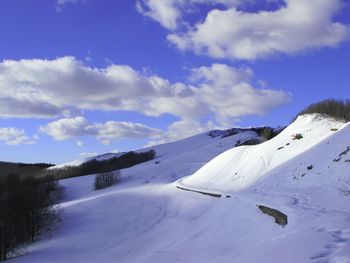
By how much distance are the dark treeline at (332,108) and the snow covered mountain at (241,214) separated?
0.93m

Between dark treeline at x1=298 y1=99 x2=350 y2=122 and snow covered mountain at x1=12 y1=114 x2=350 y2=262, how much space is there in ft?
3.04

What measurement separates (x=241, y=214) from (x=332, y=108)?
2276cm

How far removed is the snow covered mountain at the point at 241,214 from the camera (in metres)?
12.8

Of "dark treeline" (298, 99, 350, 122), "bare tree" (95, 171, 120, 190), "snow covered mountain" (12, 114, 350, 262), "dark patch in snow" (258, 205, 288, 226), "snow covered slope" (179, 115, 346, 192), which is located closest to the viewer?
"snow covered mountain" (12, 114, 350, 262)

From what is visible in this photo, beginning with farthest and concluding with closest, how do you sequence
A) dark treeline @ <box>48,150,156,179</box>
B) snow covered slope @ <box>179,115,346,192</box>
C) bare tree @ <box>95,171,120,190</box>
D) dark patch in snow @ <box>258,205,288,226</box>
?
dark treeline @ <box>48,150,156,179</box>
bare tree @ <box>95,171,120,190</box>
snow covered slope @ <box>179,115,346,192</box>
dark patch in snow @ <box>258,205,288,226</box>

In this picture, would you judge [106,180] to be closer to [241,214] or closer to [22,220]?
[22,220]

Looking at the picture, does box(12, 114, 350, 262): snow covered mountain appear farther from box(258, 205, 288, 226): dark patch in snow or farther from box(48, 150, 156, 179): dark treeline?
box(48, 150, 156, 179): dark treeline

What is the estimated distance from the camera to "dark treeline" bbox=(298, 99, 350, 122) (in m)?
40.0

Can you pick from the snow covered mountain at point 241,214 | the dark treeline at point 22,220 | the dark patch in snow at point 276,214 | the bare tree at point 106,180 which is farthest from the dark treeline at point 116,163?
the dark patch in snow at point 276,214

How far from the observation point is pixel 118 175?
9788 cm

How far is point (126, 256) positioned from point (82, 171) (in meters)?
138

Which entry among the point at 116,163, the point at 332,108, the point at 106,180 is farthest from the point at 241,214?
the point at 116,163

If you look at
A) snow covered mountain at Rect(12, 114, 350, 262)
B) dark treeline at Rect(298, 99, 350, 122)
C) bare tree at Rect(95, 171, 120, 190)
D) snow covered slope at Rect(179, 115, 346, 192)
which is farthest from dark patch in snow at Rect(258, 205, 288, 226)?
bare tree at Rect(95, 171, 120, 190)

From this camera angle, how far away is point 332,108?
42.8 metres
